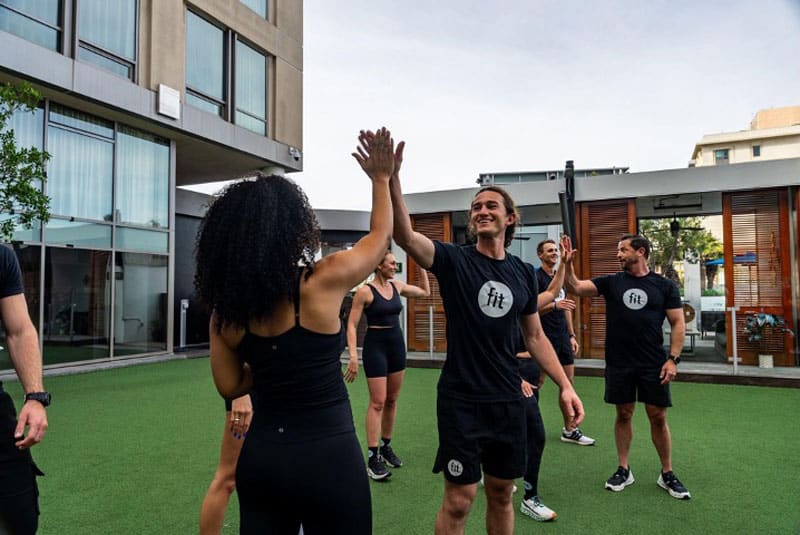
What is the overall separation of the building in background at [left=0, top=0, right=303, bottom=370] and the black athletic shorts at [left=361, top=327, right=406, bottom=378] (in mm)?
7332

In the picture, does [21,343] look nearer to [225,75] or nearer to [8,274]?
A: [8,274]

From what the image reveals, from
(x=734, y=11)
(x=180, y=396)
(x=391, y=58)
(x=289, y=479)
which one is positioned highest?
(x=391, y=58)

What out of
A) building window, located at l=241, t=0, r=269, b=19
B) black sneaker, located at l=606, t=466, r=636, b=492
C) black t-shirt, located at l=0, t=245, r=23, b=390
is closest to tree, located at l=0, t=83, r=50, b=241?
black t-shirt, located at l=0, t=245, r=23, b=390

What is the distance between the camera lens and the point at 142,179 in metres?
12.0

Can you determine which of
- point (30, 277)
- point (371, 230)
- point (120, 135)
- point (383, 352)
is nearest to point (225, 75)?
point (120, 135)

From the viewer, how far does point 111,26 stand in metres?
11.0

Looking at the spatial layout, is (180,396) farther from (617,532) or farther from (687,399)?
(687,399)

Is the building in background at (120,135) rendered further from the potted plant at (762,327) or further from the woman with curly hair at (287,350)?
the potted plant at (762,327)

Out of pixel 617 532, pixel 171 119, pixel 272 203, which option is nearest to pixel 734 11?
pixel 272 203

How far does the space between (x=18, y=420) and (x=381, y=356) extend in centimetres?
281

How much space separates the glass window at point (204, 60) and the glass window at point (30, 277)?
5.17 metres

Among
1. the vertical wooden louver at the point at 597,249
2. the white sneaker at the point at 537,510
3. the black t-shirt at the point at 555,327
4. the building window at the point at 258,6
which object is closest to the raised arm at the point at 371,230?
the white sneaker at the point at 537,510

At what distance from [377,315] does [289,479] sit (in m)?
3.05

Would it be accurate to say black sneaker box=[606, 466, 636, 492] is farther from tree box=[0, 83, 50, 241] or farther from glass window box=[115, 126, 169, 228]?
glass window box=[115, 126, 169, 228]
